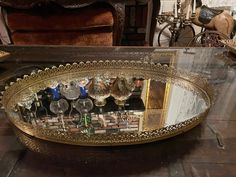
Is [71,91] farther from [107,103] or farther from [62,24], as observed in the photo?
[62,24]

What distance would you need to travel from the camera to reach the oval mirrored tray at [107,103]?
1.72 ft

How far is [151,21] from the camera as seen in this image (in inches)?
82.0

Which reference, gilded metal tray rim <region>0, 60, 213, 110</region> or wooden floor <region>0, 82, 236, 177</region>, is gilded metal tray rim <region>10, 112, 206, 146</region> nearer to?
wooden floor <region>0, 82, 236, 177</region>

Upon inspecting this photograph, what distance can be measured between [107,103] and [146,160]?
25cm

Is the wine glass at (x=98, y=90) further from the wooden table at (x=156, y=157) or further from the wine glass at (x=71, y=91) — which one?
the wooden table at (x=156, y=157)

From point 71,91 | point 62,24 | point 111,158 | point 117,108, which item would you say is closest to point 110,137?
point 111,158

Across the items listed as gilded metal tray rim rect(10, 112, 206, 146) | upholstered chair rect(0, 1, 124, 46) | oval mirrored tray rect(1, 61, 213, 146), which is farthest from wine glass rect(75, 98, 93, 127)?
upholstered chair rect(0, 1, 124, 46)

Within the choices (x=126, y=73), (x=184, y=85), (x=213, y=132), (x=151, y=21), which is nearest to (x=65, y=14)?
(x=151, y=21)

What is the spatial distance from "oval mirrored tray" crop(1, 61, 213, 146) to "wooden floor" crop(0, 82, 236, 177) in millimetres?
25

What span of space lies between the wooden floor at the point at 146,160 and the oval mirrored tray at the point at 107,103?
0.08ft

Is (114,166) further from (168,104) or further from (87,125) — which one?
(168,104)

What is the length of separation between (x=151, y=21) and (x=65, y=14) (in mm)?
677

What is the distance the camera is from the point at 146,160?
1.61ft

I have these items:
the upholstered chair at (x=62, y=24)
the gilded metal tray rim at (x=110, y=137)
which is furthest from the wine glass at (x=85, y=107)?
the upholstered chair at (x=62, y=24)
